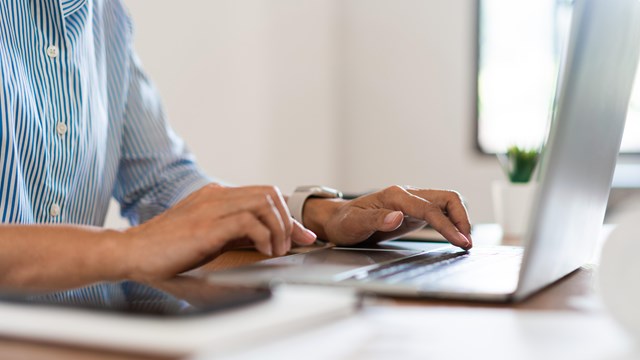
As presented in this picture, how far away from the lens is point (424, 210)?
0.99m

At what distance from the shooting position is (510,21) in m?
3.88

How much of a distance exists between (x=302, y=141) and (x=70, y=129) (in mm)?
2725

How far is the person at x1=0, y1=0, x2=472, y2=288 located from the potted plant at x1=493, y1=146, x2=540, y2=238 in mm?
524

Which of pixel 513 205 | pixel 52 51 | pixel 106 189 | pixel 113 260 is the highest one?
pixel 52 51

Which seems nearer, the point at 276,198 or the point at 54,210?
the point at 276,198

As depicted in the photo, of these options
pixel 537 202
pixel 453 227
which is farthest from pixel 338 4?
pixel 537 202

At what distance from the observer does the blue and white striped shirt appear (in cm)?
114

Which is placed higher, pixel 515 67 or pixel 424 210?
pixel 424 210

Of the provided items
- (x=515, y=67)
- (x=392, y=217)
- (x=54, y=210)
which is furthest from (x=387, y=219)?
(x=515, y=67)

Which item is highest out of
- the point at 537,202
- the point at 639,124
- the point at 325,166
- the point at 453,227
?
the point at 537,202

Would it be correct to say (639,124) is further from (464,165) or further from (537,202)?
(537,202)

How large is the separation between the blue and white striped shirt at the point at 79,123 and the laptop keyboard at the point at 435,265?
2.02 ft

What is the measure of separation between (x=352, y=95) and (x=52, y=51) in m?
3.07

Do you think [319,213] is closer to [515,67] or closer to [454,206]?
[454,206]
